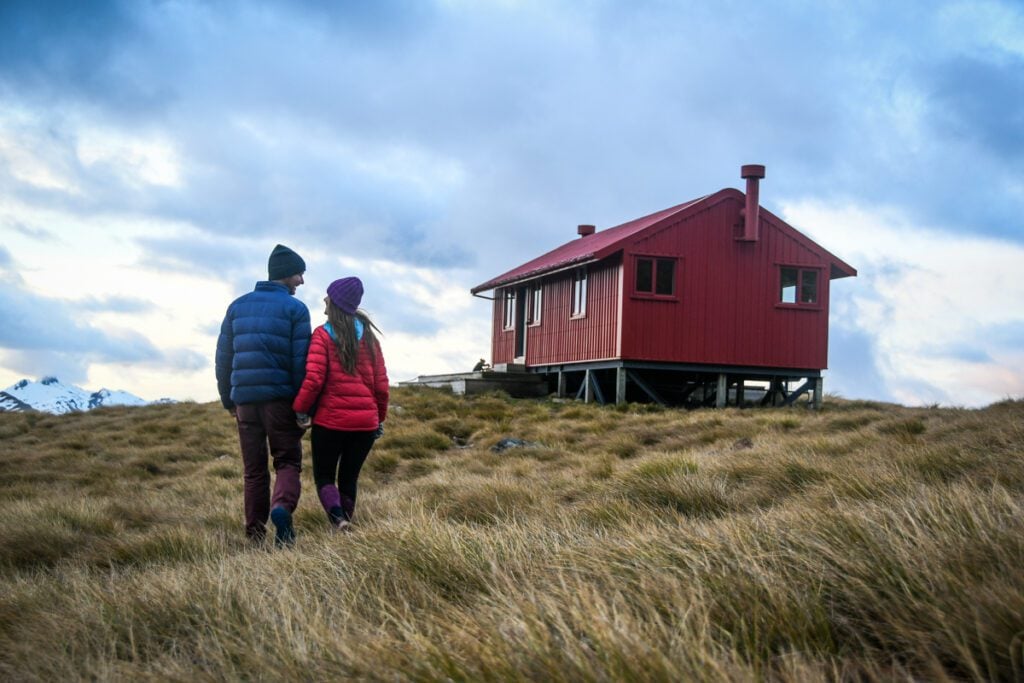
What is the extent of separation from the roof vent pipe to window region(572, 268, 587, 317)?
407 cm

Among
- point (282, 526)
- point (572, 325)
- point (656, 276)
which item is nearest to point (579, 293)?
point (572, 325)

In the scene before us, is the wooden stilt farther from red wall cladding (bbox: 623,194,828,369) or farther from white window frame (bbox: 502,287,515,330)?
white window frame (bbox: 502,287,515,330)

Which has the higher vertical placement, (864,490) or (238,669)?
(864,490)

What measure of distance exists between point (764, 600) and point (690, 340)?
60.1 ft

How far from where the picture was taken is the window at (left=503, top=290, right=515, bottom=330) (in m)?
28.1

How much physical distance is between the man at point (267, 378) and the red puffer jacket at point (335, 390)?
16 centimetres

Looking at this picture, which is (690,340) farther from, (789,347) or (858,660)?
(858,660)

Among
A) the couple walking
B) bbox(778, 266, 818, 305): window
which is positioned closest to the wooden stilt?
bbox(778, 266, 818, 305): window

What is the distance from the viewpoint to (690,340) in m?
21.0

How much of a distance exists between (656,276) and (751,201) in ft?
8.96

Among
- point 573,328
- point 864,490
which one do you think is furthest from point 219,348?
point 573,328

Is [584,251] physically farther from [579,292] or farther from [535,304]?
[535,304]

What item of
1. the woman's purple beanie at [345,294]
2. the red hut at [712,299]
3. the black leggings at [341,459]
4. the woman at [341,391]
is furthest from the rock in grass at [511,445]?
the red hut at [712,299]

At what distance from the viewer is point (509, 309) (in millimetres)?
28422
